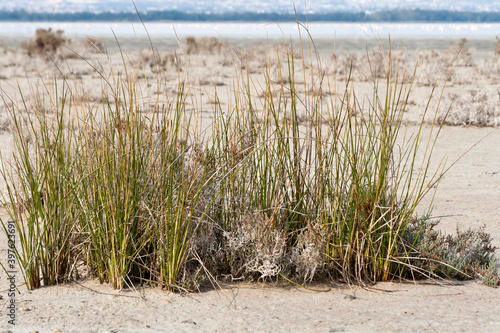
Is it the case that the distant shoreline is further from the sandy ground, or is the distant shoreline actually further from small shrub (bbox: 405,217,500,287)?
the sandy ground

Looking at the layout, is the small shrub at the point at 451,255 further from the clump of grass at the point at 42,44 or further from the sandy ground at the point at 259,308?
the clump of grass at the point at 42,44

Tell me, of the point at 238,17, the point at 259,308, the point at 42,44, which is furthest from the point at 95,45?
the point at 238,17

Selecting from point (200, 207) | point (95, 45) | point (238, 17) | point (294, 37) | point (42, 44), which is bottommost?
point (294, 37)

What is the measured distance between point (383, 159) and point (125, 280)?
1.54 metres

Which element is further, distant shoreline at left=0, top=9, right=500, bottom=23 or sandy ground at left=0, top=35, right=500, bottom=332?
distant shoreline at left=0, top=9, right=500, bottom=23

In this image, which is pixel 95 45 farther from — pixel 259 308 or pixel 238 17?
pixel 238 17

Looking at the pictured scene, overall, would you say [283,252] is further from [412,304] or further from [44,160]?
[44,160]

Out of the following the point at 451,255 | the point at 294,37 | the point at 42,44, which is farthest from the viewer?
the point at 294,37

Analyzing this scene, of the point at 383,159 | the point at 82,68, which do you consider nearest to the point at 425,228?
the point at 383,159

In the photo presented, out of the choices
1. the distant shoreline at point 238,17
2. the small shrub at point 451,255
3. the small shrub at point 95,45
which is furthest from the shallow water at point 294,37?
the distant shoreline at point 238,17

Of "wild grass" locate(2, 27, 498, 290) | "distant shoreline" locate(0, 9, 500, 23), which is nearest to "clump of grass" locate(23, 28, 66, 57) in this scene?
"wild grass" locate(2, 27, 498, 290)

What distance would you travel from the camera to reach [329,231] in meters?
3.45

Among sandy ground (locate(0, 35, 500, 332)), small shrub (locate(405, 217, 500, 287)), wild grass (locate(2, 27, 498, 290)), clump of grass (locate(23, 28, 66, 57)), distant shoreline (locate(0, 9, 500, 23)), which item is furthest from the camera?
distant shoreline (locate(0, 9, 500, 23))

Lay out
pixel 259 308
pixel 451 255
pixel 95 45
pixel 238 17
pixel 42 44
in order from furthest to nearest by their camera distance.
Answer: pixel 238 17 < pixel 42 44 < pixel 451 255 < pixel 95 45 < pixel 259 308
